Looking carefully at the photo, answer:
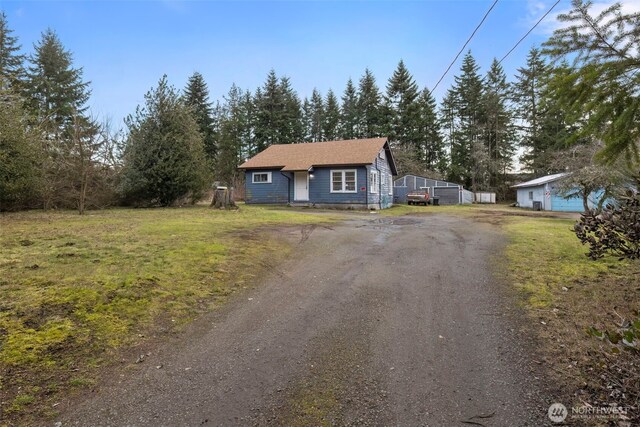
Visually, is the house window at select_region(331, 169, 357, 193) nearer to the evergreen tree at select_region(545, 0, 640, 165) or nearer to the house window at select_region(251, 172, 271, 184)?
the house window at select_region(251, 172, 271, 184)

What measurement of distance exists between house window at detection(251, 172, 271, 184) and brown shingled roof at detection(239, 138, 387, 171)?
53 cm

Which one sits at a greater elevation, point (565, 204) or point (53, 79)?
point (53, 79)

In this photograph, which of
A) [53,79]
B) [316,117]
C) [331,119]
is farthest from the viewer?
[316,117]

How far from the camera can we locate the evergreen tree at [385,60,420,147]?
4159 centimetres

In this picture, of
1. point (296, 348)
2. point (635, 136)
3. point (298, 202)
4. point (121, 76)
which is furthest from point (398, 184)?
point (296, 348)

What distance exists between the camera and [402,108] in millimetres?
42781

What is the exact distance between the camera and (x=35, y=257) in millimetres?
5453

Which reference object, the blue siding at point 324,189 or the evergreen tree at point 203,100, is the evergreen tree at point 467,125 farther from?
the evergreen tree at point 203,100

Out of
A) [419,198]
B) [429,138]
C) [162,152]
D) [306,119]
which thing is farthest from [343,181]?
[306,119]

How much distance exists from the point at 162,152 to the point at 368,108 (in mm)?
32415

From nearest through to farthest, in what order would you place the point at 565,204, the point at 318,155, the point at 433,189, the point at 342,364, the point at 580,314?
the point at 342,364
the point at 580,314
the point at 318,155
the point at 565,204
the point at 433,189

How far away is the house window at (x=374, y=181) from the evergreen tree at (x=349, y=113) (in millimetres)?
24394

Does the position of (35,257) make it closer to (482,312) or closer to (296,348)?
(296,348)

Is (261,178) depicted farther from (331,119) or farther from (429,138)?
(429,138)
